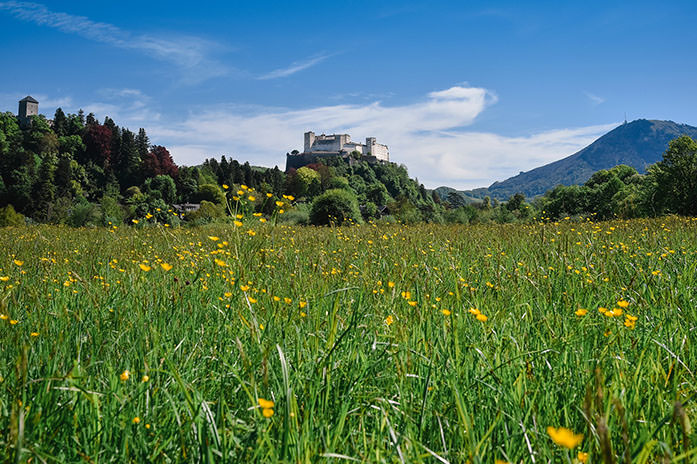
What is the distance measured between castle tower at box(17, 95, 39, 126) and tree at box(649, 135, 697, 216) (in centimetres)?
11584

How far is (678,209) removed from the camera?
1861cm

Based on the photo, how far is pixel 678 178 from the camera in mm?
20391

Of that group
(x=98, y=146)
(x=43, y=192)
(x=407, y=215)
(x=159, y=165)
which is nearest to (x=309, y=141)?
(x=159, y=165)

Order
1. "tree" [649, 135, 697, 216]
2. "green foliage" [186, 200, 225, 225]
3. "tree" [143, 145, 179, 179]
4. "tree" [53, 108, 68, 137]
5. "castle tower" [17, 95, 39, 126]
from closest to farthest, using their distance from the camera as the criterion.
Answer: "green foliage" [186, 200, 225, 225] → "tree" [649, 135, 697, 216] → "tree" [143, 145, 179, 179] → "tree" [53, 108, 68, 137] → "castle tower" [17, 95, 39, 126]

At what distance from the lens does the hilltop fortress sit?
4619 inches

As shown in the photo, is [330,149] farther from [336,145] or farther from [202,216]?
[202,216]

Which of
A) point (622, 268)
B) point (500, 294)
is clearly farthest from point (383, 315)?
point (622, 268)

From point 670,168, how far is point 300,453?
87.3 ft

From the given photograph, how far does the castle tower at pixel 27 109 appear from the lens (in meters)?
93.7

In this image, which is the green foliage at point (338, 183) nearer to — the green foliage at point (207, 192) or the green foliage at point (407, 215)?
the green foliage at point (207, 192)

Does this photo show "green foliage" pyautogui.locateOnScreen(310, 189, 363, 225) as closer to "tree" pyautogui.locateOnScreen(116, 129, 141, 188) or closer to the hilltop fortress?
"tree" pyautogui.locateOnScreen(116, 129, 141, 188)

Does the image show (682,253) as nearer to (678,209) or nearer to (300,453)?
(300,453)

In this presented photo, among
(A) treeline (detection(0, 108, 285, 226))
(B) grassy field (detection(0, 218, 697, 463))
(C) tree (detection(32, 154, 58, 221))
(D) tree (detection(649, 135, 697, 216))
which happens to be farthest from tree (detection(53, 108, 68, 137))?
(B) grassy field (detection(0, 218, 697, 463))

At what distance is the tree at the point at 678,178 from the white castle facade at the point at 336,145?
97901mm
